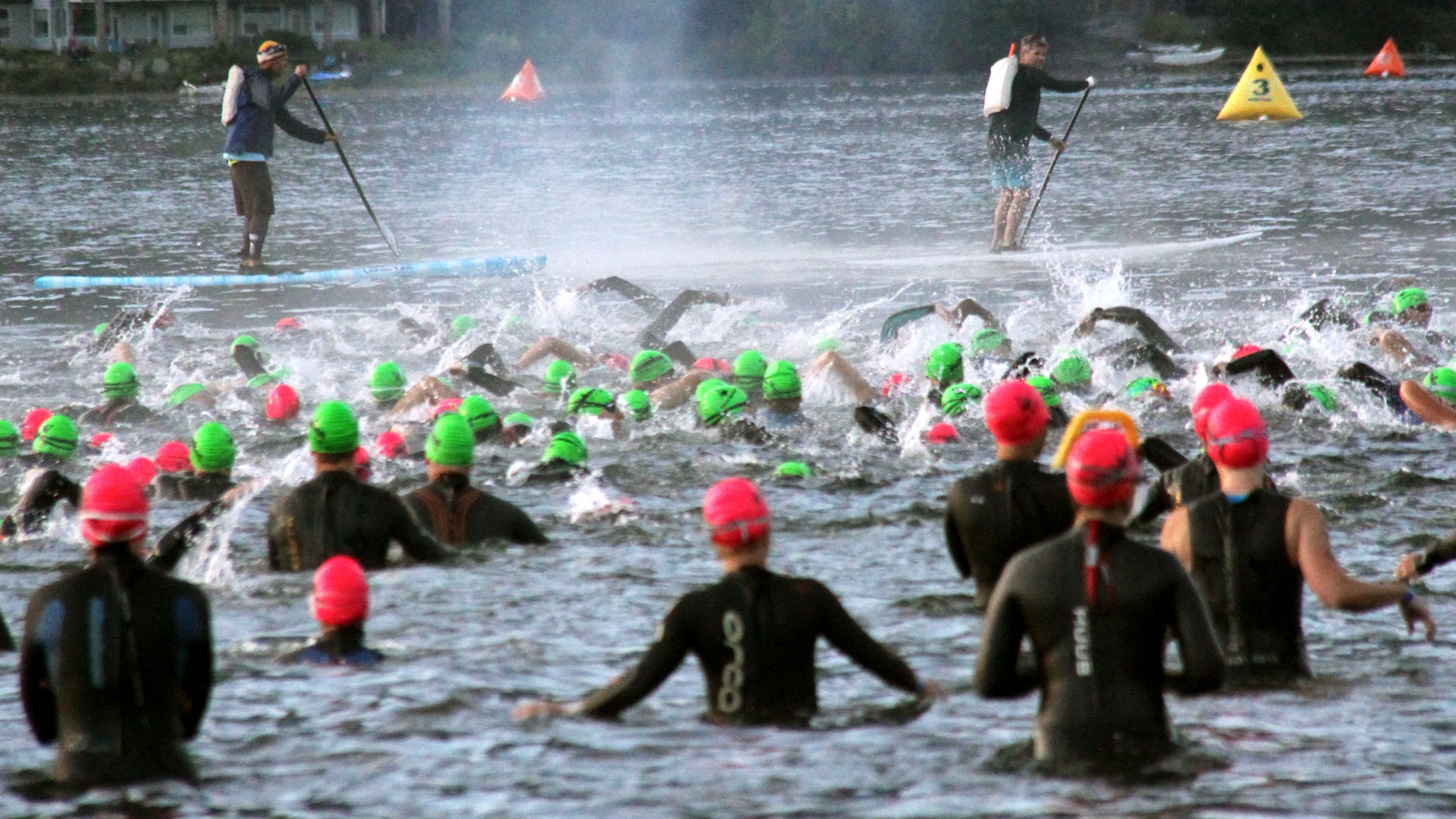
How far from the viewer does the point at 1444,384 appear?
11.5 meters

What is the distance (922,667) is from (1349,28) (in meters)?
69.9

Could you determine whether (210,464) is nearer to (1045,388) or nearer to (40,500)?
(40,500)

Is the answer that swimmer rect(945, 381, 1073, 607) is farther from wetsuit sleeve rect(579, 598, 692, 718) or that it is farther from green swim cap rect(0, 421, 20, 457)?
green swim cap rect(0, 421, 20, 457)

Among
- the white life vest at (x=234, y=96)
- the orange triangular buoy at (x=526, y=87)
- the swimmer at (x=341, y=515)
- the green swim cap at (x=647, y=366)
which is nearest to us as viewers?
the swimmer at (x=341, y=515)

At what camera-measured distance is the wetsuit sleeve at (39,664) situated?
5.09 metres

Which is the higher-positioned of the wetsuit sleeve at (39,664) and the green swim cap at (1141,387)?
the green swim cap at (1141,387)

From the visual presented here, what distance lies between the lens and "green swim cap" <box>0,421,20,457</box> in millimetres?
11117

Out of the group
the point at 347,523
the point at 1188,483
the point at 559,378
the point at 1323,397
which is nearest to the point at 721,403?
the point at 559,378

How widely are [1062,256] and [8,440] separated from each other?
467 inches

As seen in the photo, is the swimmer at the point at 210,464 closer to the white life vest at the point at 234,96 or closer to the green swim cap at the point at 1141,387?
the green swim cap at the point at 1141,387

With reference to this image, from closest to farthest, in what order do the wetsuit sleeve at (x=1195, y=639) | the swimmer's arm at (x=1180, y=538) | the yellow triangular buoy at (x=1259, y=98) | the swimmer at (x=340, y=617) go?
the wetsuit sleeve at (x=1195, y=639) → the swimmer's arm at (x=1180, y=538) → the swimmer at (x=340, y=617) → the yellow triangular buoy at (x=1259, y=98)

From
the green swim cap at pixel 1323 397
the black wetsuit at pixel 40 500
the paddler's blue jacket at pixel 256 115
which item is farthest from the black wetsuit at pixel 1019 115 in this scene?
the black wetsuit at pixel 40 500

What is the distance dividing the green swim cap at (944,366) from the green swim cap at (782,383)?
101 cm

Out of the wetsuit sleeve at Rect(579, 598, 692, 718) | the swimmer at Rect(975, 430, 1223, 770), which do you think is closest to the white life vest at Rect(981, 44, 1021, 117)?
the wetsuit sleeve at Rect(579, 598, 692, 718)
